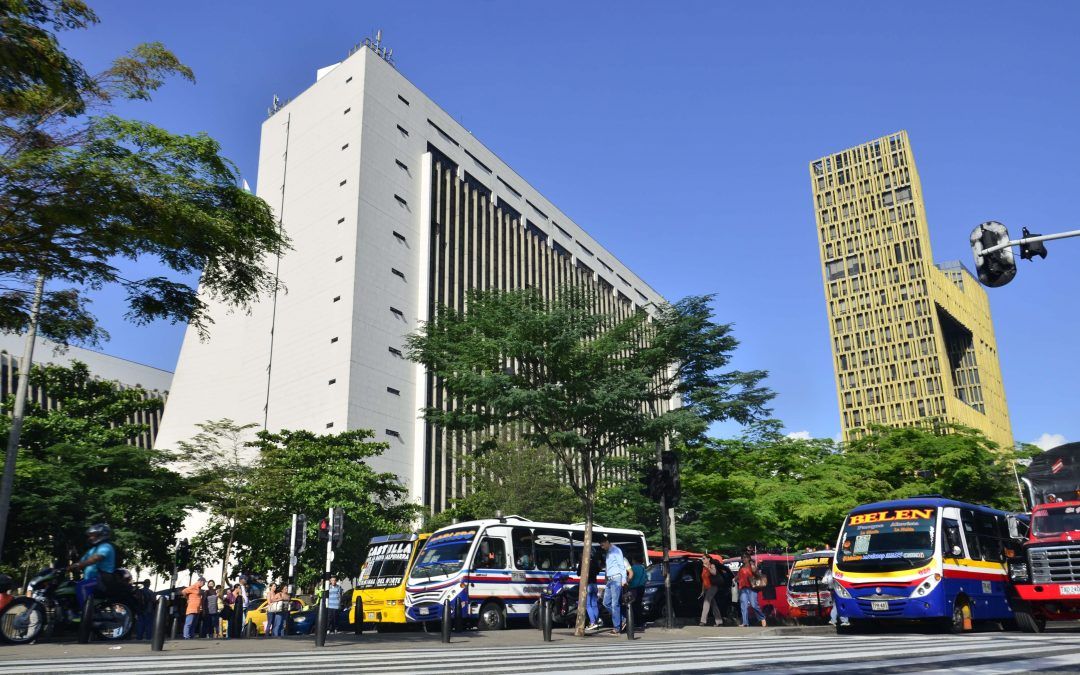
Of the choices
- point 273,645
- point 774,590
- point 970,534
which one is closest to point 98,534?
point 273,645

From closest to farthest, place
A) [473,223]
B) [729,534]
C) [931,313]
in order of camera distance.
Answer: [729,534] < [473,223] < [931,313]

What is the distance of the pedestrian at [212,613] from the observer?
71.0 ft

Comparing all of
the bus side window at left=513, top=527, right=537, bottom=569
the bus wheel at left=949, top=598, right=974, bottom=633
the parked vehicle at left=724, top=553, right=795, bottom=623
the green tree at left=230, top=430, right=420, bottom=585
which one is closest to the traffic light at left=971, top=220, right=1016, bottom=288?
the bus wheel at left=949, top=598, right=974, bottom=633

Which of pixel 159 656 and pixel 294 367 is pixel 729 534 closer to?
pixel 159 656

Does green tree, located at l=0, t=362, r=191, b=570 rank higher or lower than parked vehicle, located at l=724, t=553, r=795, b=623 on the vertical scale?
higher

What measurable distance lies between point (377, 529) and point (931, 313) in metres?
87.1

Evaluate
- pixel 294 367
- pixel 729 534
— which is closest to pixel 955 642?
pixel 729 534

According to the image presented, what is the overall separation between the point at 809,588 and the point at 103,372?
8197 centimetres

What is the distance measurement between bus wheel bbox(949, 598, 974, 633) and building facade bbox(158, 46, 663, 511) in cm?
4342

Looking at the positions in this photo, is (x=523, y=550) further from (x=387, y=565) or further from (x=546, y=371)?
(x=546, y=371)

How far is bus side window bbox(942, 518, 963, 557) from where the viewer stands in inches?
564

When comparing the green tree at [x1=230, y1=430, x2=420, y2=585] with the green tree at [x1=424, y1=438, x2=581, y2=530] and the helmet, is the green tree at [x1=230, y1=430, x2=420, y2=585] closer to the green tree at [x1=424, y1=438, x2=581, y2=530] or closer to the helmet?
the green tree at [x1=424, y1=438, x2=581, y2=530]

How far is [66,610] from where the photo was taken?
43.2ft

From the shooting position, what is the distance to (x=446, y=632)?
1352 centimetres
